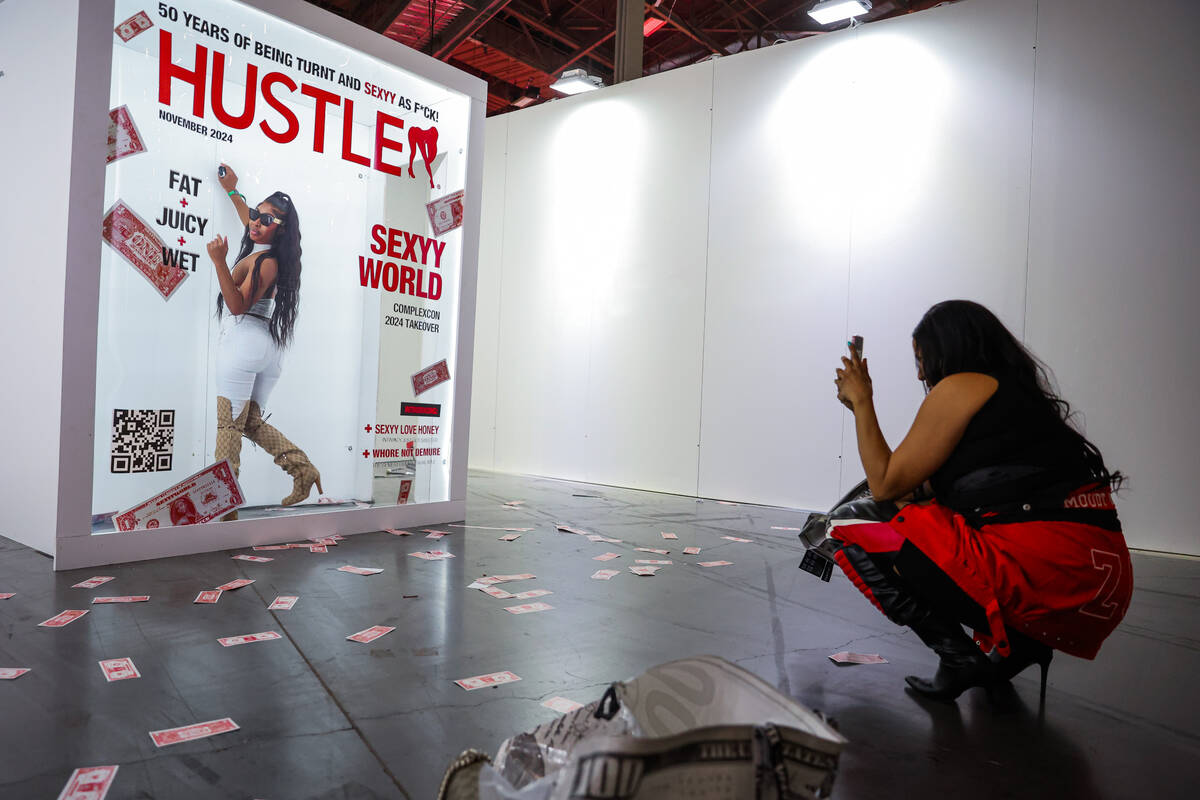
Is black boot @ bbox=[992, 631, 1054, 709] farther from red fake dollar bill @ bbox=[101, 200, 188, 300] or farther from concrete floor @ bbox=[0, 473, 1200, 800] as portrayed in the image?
red fake dollar bill @ bbox=[101, 200, 188, 300]

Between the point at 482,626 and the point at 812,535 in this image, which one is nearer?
the point at 812,535

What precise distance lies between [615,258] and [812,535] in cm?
523

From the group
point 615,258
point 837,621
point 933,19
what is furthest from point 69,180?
point 933,19

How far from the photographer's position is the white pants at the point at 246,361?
3441 mm

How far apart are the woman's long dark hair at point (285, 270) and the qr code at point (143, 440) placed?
2.07ft

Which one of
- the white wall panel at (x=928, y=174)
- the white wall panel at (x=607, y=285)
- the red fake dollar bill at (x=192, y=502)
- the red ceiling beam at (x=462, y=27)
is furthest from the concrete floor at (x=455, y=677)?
the red ceiling beam at (x=462, y=27)

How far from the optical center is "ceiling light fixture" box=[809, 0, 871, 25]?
5637 millimetres

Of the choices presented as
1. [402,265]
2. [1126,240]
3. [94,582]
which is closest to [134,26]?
[402,265]

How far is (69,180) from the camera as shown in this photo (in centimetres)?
293

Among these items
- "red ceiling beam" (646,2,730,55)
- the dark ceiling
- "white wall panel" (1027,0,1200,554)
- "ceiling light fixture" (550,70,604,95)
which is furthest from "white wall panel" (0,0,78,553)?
"red ceiling beam" (646,2,730,55)

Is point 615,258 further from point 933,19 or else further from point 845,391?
point 845,391

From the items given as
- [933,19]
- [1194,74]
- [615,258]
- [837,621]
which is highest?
[933,19]

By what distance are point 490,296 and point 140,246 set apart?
5.14 m

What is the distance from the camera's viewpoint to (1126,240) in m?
4.73
